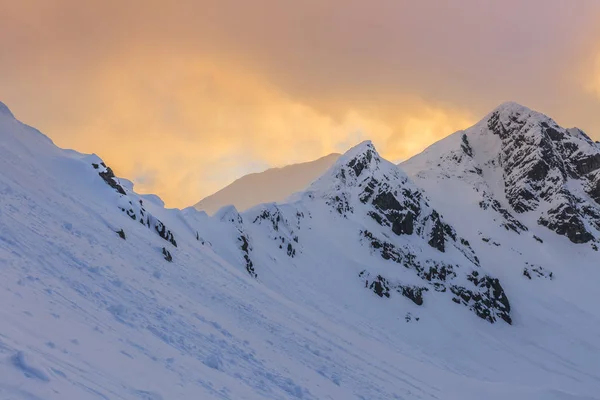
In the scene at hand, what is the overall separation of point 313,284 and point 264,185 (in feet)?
236

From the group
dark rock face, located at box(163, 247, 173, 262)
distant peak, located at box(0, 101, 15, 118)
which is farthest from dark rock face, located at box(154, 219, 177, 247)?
distant peak, located at box(0, 101, 15, 118)

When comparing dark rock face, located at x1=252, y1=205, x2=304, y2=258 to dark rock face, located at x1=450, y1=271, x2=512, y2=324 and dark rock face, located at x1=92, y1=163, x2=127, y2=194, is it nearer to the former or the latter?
dark rock face, located at x1=92, y1=163, x2=127, y2=194

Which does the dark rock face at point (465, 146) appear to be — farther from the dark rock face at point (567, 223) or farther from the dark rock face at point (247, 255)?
the dark rock face at point (247, 255)

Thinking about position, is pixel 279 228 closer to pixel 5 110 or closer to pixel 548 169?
pixel 5 110

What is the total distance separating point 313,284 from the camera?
48.4 m

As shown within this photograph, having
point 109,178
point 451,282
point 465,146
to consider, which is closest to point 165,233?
point 109,178

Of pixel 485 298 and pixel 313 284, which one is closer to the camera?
pixel 313 284

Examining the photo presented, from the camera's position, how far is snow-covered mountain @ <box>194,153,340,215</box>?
367 feet

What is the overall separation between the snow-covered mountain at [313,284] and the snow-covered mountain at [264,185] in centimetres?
2579

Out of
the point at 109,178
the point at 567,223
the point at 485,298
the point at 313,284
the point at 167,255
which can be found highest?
the point at 567,223

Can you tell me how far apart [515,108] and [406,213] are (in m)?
59.9

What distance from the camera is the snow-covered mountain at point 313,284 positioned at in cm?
1127

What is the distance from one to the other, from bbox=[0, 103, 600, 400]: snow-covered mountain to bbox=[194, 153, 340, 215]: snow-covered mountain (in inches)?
1015

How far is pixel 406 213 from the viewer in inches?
2783
